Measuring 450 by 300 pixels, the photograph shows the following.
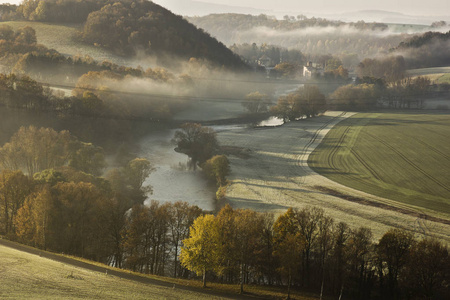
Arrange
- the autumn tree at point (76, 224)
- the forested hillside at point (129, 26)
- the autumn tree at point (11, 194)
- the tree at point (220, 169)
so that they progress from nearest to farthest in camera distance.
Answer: the autumn tree at point (76, 224), the autumn tree at point (11, 194), the tree at point (220, 169), the forested hillside at point (129, 26)

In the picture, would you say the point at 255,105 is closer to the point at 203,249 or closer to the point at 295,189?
the point at 295,189

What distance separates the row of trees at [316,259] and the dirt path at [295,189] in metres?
6.80

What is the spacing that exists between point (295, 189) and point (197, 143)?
16384 mm

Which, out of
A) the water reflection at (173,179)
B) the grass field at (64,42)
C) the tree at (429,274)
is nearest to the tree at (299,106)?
the water reflection at (173,179)

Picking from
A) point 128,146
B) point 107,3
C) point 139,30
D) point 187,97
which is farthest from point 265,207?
point 107,3

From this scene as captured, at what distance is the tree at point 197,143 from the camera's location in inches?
1951

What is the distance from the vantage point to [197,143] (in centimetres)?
5122

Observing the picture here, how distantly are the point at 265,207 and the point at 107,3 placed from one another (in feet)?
284

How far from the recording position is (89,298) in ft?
53.0

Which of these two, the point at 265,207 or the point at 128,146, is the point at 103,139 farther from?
the point at 265,207

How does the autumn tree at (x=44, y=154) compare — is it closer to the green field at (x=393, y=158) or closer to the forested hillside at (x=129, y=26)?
the green field at (x=393, y=158)

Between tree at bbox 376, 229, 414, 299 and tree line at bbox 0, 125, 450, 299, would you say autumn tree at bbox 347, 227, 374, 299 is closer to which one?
tree line at bbox 0, 125, 450, 299

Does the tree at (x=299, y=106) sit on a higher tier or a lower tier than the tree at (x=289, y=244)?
higher

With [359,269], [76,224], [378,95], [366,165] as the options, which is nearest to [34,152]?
[76,224]
